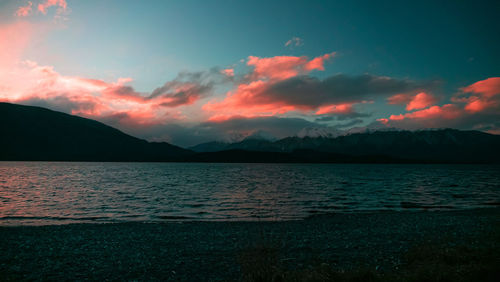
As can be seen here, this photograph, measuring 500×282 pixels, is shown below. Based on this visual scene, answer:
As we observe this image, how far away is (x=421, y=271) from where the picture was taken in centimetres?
1030

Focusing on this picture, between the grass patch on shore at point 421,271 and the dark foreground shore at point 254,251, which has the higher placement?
the grass patch on shore at point 421,271

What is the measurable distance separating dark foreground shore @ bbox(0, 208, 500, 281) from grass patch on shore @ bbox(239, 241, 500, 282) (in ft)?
0.12

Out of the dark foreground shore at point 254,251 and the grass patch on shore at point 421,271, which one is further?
the dark foreground shore at point 254,251

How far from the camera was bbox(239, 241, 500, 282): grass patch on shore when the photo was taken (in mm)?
9680

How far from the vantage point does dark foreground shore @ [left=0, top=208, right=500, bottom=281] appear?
11.6m

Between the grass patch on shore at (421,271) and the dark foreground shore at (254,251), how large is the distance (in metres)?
0.04

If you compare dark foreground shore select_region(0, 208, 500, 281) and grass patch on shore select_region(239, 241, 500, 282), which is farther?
dark foreground shore select_region(0, 208, 500, 281)

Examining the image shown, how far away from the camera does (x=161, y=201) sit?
139 feet

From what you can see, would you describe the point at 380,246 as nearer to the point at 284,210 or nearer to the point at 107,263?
the point at 107,263

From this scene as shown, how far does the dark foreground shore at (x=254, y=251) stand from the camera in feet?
38.2

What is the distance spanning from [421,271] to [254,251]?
8.04 m

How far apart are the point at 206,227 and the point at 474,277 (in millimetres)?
19402

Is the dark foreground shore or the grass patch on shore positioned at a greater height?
the grass patch on shore

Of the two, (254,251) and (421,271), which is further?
(254,251)
